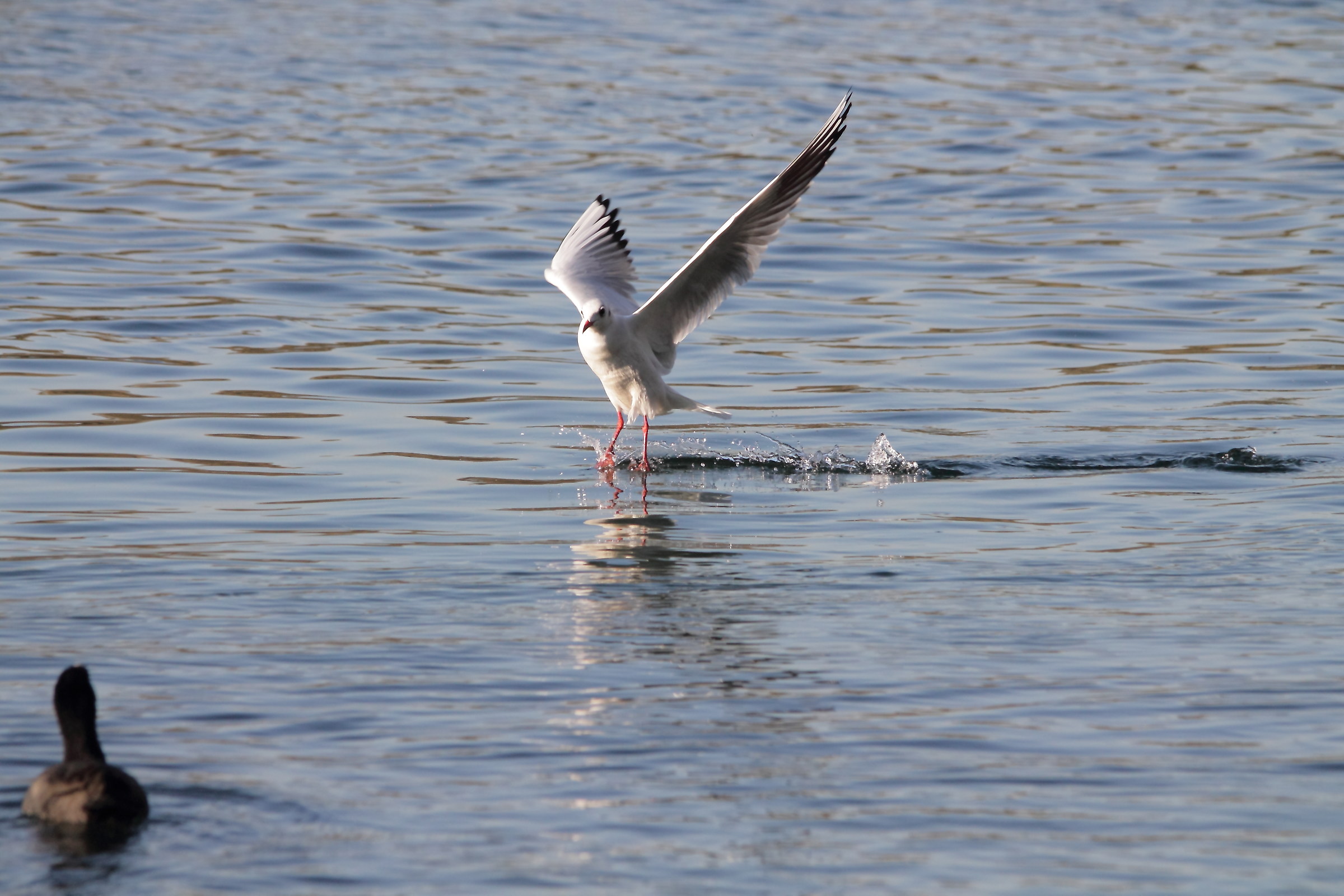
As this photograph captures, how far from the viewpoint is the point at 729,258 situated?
35.5 feet

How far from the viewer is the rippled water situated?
548 centimetres

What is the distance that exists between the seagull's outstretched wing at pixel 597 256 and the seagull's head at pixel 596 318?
3.48 feet

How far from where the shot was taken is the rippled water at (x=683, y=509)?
548 centimetres

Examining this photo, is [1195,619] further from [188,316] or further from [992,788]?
[188,316]

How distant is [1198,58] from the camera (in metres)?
27.9

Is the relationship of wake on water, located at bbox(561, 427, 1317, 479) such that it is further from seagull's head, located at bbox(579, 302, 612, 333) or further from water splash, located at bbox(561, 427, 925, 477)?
seagull's head, located at bbox(579, 302, 612, 333)

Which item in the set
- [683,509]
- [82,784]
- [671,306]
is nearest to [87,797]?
[82,784]

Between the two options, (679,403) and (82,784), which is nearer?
(82,784)

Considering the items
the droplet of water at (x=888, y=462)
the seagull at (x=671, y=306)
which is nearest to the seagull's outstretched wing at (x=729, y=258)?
the seagull at (x=671, y=306)

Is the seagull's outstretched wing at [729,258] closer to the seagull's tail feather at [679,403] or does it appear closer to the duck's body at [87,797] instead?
the seagull's tail feather at [679,403]

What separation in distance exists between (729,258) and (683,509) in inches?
69.4

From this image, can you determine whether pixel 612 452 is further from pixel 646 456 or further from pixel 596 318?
pixel 596 318

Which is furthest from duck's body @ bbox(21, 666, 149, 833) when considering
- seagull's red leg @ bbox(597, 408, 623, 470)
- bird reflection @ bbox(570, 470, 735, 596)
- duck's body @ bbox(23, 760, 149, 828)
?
seagull's red leg @ bbox(597, 408, 623, 470)

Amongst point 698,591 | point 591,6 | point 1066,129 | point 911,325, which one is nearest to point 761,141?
point 1066,129
